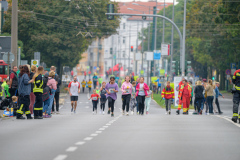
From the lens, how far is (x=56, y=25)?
63.6 meters

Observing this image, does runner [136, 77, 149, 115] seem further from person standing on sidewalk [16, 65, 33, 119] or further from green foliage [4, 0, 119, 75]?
green foliage [4, 0, 119, 75]

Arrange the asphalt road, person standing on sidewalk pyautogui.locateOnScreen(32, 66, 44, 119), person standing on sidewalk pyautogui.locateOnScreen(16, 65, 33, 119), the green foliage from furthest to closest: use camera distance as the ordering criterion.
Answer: the green foliage < person standing on sidewalk pyautogui.locateOnScreen(32, 66, 44, 119) < person standing on sidewalk pyautogui.locateOnScreen(16, 65, 33, 119) < the asphalt road

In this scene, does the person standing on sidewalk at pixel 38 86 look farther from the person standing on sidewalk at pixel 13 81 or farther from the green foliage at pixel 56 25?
the green foliage at pixel 56 25

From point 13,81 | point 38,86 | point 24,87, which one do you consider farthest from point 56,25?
point 24,87

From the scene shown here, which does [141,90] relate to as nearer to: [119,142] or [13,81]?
[13,81]

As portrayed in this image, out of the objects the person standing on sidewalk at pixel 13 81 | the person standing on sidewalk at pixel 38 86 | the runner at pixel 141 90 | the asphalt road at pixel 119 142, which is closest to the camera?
the asphalt road at pixel 119 142

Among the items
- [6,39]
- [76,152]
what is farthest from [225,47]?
[76,152]

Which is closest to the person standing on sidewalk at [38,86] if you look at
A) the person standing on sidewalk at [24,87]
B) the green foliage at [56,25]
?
the person standing on sidewalk at [24,87]

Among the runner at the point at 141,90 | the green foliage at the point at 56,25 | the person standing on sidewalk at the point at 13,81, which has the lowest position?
the runner at the point at 141,90

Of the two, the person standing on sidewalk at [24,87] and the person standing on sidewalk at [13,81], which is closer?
the person standing on sidewalk at [24,87]

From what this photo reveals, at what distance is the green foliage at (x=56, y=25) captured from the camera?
2458 inches

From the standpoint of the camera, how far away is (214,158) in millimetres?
10219

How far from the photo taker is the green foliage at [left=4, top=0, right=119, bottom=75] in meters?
62.4

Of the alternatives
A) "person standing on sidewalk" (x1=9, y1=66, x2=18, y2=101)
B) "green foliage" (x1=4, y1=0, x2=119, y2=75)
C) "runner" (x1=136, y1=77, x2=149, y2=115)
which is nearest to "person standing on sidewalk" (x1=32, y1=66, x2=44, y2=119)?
"person standing on sidewalk" (x1=9, y1=66, x2=18, y2=101)
